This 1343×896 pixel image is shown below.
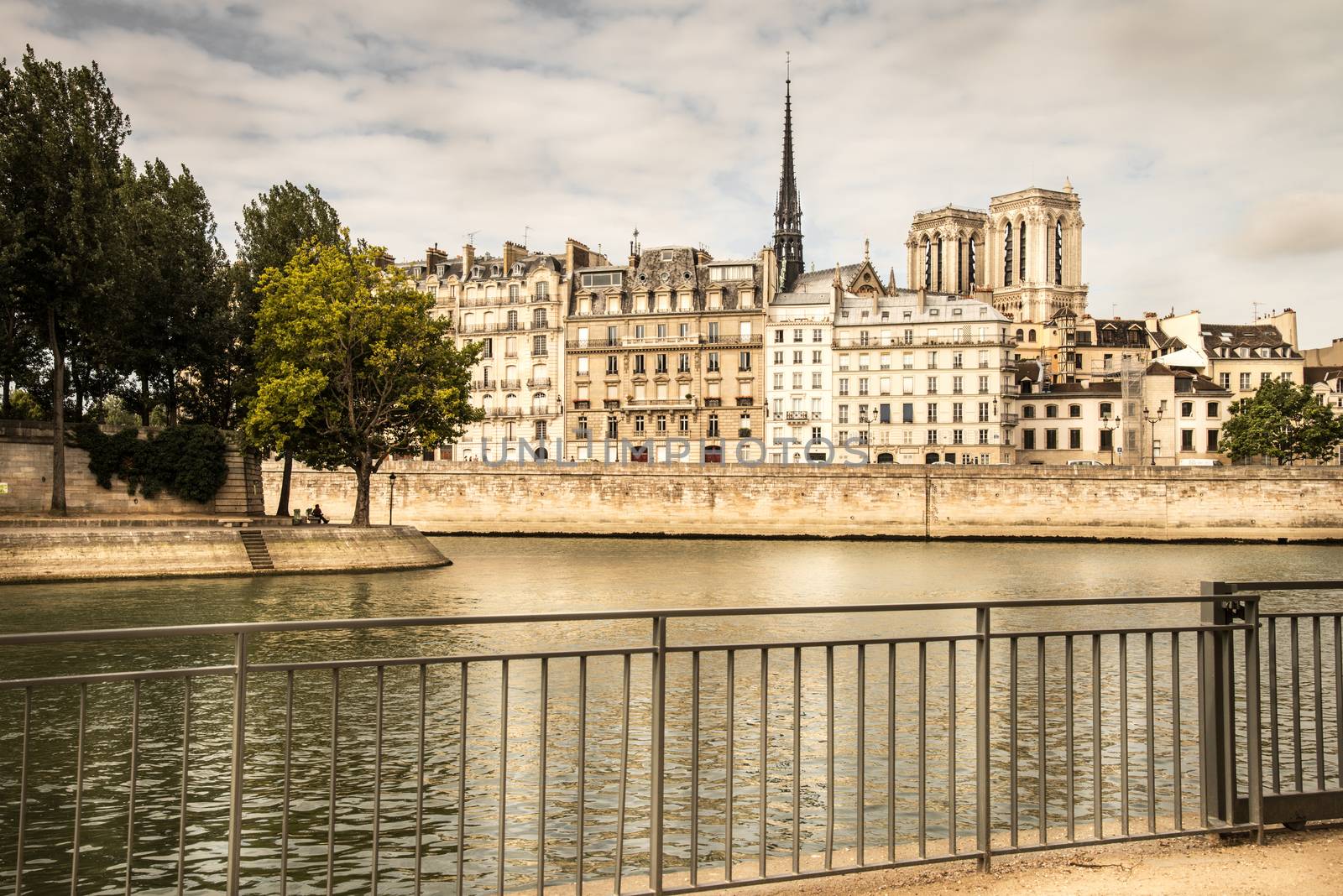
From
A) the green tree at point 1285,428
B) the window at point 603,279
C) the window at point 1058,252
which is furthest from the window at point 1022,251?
the window at point 603,279

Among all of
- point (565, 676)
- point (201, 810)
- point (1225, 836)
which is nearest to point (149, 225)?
point (565, 676)

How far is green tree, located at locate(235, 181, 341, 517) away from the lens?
166 feet

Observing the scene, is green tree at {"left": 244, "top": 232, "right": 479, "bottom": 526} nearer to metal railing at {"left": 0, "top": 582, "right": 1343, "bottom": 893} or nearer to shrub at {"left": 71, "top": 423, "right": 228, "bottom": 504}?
shrub at {"left": 71, "top": 423, "right": 228, "bottom": 504}

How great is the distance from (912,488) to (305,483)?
37.6 metres

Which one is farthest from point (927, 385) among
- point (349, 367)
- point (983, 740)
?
point (983, 740)

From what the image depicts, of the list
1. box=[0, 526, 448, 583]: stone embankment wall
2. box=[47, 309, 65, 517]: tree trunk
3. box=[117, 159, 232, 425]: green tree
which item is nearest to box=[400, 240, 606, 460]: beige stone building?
box=[117, 159, 232, 425]: green tree

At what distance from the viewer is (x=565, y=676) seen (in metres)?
20.9

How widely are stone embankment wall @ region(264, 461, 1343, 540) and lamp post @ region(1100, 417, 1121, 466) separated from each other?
2366 centimetres

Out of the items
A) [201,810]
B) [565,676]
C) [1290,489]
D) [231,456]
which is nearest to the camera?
[201,810]

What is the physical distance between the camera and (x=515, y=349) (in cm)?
8894

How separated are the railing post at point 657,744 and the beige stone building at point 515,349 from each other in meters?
82.0

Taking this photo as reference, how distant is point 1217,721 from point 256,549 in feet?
126

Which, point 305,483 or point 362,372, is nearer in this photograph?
point 362,372

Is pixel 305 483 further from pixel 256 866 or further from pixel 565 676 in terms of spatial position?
pixel 256 866
